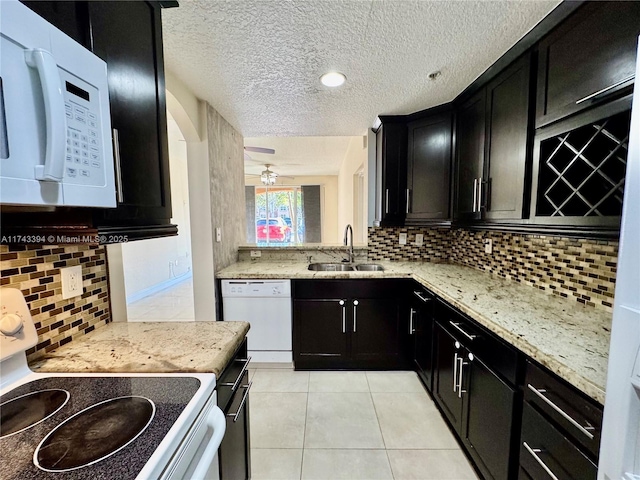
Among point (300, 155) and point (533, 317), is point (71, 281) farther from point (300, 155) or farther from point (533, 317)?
point (300, 155)

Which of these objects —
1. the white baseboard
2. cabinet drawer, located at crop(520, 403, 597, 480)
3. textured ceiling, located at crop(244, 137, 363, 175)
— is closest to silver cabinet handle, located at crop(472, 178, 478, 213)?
cabinet drawer, located at crop(520, 403, 597, 480)

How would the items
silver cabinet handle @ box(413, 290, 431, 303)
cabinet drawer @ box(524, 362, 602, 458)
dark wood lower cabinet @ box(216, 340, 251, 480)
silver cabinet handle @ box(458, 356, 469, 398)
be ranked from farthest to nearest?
silver cabinet handle @ box(413, 290, 431, 303), silver cabinet handle @ box(458, 356, 469, 398), dark wood lower cabinet @ box(216, 340, 251, 480), cabinet drawer @ box(524, 362, 602, 458)

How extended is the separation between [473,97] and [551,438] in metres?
2.04

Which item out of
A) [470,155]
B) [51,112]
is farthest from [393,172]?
[51,112]

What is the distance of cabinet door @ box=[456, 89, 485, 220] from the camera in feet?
6.34

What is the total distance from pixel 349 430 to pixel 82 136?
2.08m

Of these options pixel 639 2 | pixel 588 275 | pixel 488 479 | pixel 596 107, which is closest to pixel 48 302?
pixel 488 479

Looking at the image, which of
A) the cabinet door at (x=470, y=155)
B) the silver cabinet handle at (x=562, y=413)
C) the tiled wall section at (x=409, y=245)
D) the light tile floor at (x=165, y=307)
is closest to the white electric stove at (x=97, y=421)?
the silver cabinet handle at (x=562, y=413)

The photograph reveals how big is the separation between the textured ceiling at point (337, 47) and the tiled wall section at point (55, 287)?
1.18 meters

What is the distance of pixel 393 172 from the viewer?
106 inches

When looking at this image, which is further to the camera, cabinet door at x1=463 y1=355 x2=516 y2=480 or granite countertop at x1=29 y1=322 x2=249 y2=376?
cabinet door at x1=463 y1=355 x2=516 y2=480

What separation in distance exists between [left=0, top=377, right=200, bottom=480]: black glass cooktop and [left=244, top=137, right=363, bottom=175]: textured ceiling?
3.68m

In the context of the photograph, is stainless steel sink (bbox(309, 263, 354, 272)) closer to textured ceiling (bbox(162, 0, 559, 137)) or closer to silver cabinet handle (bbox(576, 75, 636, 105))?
textured ceiling (bbox(162, 0, 559, 137))

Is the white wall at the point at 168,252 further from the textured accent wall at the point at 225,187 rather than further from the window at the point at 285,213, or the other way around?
the window at the point at 285,213
